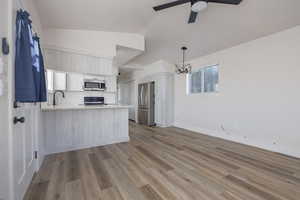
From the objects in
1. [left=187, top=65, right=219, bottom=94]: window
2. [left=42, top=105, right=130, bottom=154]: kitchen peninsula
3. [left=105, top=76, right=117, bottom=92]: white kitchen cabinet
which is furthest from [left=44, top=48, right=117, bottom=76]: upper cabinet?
[left=187, top=65, right=219, bottom=94]: window

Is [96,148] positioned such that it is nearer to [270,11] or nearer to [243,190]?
[243,190]

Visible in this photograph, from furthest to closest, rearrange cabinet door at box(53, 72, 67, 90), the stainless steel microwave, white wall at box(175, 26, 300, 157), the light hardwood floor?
1. the stainless steel microwave
2. cabinet door at box(53, 72, 67, 90)
3. white wall at box(175, 26, 300, 157)
4. the light hardwood floor

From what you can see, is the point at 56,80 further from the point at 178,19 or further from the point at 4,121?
the point at 178,19

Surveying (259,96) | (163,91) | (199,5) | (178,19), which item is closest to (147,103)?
(163,91)

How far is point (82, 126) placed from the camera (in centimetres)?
317

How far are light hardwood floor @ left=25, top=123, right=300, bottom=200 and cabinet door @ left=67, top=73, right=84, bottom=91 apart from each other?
156cm

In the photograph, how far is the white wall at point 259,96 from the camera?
→ 286 centimetres

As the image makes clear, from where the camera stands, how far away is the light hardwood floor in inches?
67.2

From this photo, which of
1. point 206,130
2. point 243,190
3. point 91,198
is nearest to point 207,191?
point 243,190

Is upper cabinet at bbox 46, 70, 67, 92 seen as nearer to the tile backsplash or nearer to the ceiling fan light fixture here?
the tile backsplash

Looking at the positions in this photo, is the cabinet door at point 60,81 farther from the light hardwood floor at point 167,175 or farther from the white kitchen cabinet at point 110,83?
the light hardwood floor at point 167,175

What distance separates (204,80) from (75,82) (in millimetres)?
4036

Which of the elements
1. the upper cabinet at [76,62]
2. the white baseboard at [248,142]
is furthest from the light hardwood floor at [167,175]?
the upper cabinet at [76,62]

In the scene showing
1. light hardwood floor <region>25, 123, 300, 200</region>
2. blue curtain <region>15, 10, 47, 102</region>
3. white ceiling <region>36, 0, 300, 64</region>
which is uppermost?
white ceiling <region>36, 0, 300, 64</region>
